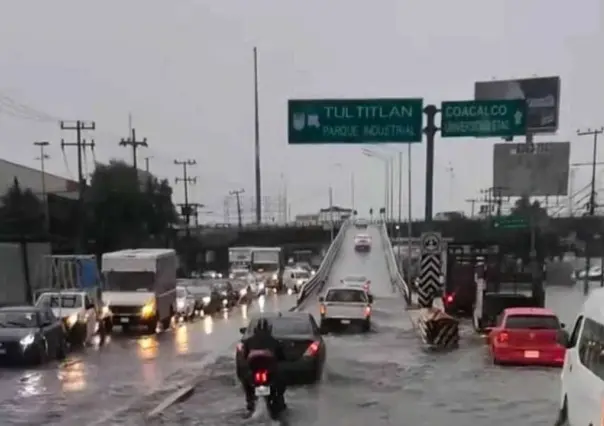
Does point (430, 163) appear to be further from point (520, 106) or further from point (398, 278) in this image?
point (398, 278)

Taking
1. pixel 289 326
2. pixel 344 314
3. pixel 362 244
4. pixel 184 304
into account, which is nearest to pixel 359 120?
pixel 344 314

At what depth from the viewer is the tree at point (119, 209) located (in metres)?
73.4

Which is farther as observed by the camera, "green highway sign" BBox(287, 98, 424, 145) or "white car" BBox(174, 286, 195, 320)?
"white car" BBox(174, 286, 195, 320)

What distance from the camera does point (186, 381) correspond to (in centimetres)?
2106

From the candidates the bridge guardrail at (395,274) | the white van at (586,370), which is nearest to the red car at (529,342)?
the white van at (586,370)

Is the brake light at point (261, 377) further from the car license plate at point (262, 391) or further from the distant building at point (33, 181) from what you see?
the distant building at point (33, 181)

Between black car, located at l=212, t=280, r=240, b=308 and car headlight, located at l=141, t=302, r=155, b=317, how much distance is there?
19.0m

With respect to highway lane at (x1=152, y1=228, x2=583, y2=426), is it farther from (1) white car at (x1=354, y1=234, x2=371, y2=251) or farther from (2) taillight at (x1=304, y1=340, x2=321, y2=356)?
(1) white car at (x1=354, y1=234, x2=371, y2=251)

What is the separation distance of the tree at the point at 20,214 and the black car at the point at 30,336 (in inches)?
1507

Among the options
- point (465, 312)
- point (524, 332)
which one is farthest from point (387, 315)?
point (524, 332)

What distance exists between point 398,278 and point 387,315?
28.5 m

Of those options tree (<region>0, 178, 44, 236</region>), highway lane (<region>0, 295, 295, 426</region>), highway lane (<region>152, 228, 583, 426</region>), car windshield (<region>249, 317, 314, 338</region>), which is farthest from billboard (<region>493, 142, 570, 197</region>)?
car windshield (<region>249, 317, 314, 338</region>)

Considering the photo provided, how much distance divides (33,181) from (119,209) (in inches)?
651

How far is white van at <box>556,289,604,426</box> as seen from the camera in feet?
34.2
